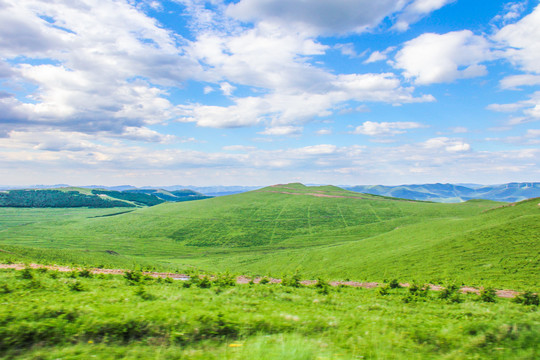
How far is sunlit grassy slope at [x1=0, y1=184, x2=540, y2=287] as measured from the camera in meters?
35.2

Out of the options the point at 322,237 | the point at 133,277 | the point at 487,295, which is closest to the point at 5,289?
the point at 133,277

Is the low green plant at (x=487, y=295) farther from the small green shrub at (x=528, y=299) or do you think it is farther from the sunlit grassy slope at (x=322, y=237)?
the sunlit grassy slope at (x=322, y=237)

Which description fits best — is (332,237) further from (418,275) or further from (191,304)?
(191,304)

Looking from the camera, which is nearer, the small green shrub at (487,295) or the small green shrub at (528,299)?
the small green shrub at (528,299)

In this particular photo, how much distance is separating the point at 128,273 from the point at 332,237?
69.5 metres

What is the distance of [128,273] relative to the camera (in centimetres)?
2141

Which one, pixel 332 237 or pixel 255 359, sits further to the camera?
pixel 332 237

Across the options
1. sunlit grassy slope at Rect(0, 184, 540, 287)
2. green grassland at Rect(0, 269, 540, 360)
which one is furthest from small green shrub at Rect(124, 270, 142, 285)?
sunlit grassy slope at Rect(0, 184, 540, 287)

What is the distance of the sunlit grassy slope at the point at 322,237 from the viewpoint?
115ft

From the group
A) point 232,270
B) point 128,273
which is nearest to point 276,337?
point 128,273

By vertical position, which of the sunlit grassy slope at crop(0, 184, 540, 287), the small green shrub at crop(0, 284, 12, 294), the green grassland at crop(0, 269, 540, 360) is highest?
the green grassland at crop(0, 269, 540, 360)

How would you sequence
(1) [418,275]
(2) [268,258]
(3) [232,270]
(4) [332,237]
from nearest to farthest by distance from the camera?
(1) [418,275]
(3) [232,270]
(2) [268,258]
(4) [332,237]

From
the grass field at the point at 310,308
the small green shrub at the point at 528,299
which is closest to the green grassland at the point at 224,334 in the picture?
the grass field at the point at 310,308

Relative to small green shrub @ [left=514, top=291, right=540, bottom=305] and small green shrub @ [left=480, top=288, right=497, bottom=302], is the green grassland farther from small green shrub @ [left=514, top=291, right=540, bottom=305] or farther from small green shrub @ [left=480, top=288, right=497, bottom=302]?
small green shrub @ [left=480, top=288, right=497, bottom=302]
